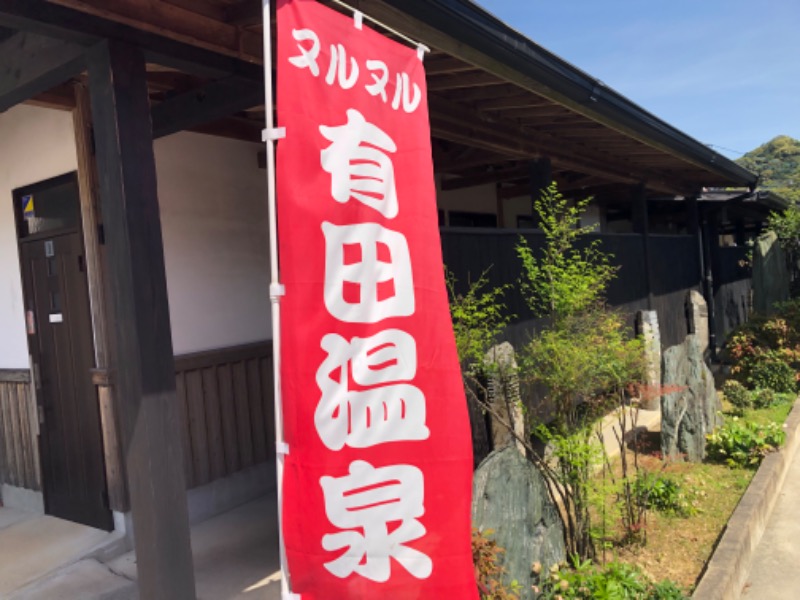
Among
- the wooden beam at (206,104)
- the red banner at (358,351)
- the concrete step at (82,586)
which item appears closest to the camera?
the red banner at (358,351)

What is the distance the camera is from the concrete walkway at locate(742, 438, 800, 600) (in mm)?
4000

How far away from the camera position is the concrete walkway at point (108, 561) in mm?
3932

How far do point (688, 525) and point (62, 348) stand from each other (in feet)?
16.6

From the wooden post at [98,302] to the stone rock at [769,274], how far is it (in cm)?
1172

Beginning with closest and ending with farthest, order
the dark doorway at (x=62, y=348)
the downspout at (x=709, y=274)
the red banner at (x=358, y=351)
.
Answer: the red banner at (x=358, y=351), the dark doorway at (x=62, y=348), the downspout at (x=709, y=274)

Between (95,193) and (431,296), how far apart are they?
2.98 m

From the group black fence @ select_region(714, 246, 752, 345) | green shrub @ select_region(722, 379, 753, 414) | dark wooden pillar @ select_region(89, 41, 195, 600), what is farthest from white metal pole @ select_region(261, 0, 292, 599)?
black fence @ select_region(714, 246, 752, 345)

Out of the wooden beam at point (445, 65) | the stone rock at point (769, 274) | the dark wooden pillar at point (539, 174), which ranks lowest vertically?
the stone rock at point (769, 274)

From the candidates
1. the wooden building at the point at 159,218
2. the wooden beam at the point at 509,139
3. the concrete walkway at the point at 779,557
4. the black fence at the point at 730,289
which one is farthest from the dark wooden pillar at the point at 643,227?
the black fence at the point at 730,289

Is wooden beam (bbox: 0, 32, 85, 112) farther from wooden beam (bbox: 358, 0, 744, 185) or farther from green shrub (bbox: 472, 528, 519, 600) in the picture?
green shrub (bbox: 472, 528, 519, 600)

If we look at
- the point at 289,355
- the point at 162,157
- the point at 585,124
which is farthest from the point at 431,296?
the point at 585,124

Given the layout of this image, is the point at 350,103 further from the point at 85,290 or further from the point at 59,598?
the point at 59,598

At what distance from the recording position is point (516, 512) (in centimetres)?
345

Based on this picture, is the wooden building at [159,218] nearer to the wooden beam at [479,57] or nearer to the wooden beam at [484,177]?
the wooden beam at [479,57]
